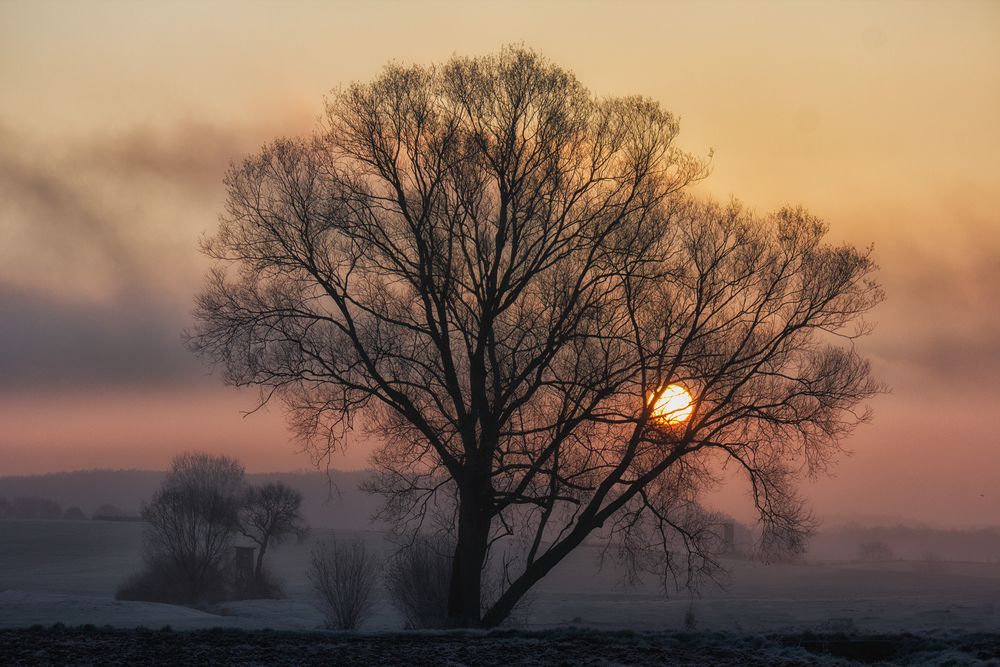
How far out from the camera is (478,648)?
516 inches

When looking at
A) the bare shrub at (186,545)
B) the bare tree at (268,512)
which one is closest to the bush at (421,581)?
the bare shrub at (186,545)

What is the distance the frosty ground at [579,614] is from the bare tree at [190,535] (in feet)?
18.6

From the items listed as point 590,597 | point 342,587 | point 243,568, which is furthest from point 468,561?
point 243,568

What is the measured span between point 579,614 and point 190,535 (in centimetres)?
3515

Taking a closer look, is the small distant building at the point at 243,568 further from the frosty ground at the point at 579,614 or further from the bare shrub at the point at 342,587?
the bare shrub at the point at 342,587

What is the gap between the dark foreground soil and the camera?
11898 mm

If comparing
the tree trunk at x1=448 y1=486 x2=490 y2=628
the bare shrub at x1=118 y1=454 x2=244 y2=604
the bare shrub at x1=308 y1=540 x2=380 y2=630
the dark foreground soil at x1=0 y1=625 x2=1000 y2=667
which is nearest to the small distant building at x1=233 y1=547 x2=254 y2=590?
the bare shrub at x1=118 y1=454 x2=244 y2=604

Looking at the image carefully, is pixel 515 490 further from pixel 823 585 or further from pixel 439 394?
pixel 823 585

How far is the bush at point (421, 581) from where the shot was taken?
32.4 m

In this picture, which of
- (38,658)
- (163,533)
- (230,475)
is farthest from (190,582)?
(38,658)

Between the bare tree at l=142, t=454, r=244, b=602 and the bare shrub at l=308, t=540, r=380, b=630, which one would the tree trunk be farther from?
the bare tree at l=142, t=454, r=244, b=602

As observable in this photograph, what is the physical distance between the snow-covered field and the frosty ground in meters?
0.16

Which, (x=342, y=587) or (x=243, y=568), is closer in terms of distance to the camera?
(x=342, y=587)

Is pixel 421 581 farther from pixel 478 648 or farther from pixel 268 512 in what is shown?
pixel 268 512
